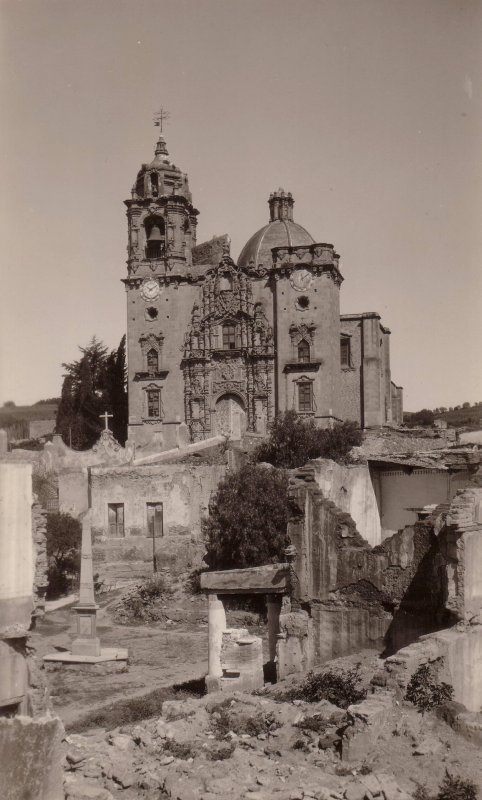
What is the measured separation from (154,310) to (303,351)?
8512 millimetres

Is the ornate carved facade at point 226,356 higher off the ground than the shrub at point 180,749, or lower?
higher

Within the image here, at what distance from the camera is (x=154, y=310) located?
4538cm

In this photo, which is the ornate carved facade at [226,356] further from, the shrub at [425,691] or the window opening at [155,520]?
the shrub at [425,691]

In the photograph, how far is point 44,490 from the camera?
35.1m

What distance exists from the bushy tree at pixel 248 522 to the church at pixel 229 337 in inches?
515

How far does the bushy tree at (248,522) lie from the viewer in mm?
27719

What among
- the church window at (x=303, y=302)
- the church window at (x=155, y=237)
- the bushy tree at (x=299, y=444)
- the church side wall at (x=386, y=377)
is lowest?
the bushy tree at (x=299, y=444)

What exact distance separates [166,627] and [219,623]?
9.15m

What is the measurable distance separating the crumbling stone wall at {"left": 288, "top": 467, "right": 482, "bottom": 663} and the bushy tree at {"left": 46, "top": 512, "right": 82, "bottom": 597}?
14595mm

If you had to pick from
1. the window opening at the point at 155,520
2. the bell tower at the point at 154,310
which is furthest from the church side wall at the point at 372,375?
the window opening at the point at 155,520

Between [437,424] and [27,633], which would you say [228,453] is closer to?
[437,424]

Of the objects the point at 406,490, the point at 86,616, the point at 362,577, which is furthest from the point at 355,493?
the point at 362,577

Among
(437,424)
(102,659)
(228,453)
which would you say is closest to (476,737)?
(102,659)

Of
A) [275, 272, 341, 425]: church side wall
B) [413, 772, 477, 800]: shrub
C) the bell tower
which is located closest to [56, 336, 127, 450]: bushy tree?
the bell tower
